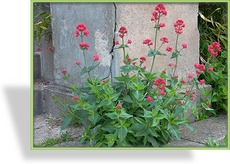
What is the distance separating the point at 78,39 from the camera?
3.21 metres

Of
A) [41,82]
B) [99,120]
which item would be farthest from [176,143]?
[41,82]

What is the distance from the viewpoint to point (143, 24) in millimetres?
3020

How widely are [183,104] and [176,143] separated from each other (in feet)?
0.82

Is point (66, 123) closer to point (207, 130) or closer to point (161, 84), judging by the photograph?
point (161, 84)

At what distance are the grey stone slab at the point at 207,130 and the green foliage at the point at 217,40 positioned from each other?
0.15m

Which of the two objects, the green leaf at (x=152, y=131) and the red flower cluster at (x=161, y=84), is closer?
the red flower cluster at (x=161, y=84)

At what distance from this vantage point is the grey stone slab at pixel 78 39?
296cm

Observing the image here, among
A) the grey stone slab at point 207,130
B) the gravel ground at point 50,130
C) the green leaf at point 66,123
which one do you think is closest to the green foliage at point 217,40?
the grey stone slab at point 207,130

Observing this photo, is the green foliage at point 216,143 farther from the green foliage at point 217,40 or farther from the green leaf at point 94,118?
the green leaf at point 94,118

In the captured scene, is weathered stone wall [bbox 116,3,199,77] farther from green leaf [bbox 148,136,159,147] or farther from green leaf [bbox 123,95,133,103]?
green leaf [bbox 148,136,159,147]

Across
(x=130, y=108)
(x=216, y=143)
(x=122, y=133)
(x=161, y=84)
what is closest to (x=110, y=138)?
(x=122, y=133)

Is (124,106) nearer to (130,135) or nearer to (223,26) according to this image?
(130,135)

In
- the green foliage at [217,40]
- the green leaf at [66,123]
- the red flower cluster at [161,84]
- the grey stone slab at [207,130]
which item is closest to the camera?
the red flower cluster at [161,84]

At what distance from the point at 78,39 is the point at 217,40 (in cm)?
123
